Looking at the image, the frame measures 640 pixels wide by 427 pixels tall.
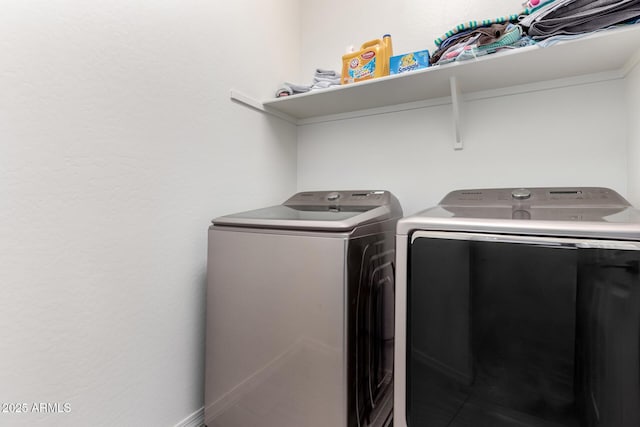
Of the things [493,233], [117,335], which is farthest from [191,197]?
[493,233]

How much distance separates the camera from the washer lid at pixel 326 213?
113 cm

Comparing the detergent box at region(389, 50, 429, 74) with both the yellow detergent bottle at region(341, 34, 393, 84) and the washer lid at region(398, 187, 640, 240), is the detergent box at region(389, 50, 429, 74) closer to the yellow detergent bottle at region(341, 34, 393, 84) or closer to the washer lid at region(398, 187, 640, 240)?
the yellow detergent bottle at region(341, 34, 393, 84)

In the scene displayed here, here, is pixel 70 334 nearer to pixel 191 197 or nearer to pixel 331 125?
pixel 191 197

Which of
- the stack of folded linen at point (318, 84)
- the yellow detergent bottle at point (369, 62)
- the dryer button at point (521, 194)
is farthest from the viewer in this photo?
the stack of folded linen at point (318, 84)

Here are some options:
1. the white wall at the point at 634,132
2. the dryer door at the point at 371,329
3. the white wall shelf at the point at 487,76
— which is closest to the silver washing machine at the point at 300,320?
the dryer door at the point at 371,329

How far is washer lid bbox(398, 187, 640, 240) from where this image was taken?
0.79 meters

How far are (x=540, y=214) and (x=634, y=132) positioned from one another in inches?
28.0

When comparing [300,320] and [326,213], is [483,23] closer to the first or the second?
[326,213]

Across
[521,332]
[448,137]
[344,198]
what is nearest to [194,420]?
[344,198]

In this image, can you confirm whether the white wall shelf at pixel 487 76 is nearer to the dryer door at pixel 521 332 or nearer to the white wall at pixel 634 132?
the white wall at pixel 634 132

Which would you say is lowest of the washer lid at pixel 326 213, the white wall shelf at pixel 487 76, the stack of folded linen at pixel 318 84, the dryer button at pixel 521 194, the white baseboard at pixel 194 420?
the white baseboard at pixel 194 420

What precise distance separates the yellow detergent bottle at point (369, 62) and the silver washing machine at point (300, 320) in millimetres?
734

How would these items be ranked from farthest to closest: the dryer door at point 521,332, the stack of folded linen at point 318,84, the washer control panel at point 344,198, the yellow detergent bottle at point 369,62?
the stack of folded linen at point 318,84
the yellow detergent bottle at point 369,62
the washer control panel at point 344,198
the dryer door at point 521,332

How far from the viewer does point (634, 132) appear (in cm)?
125
